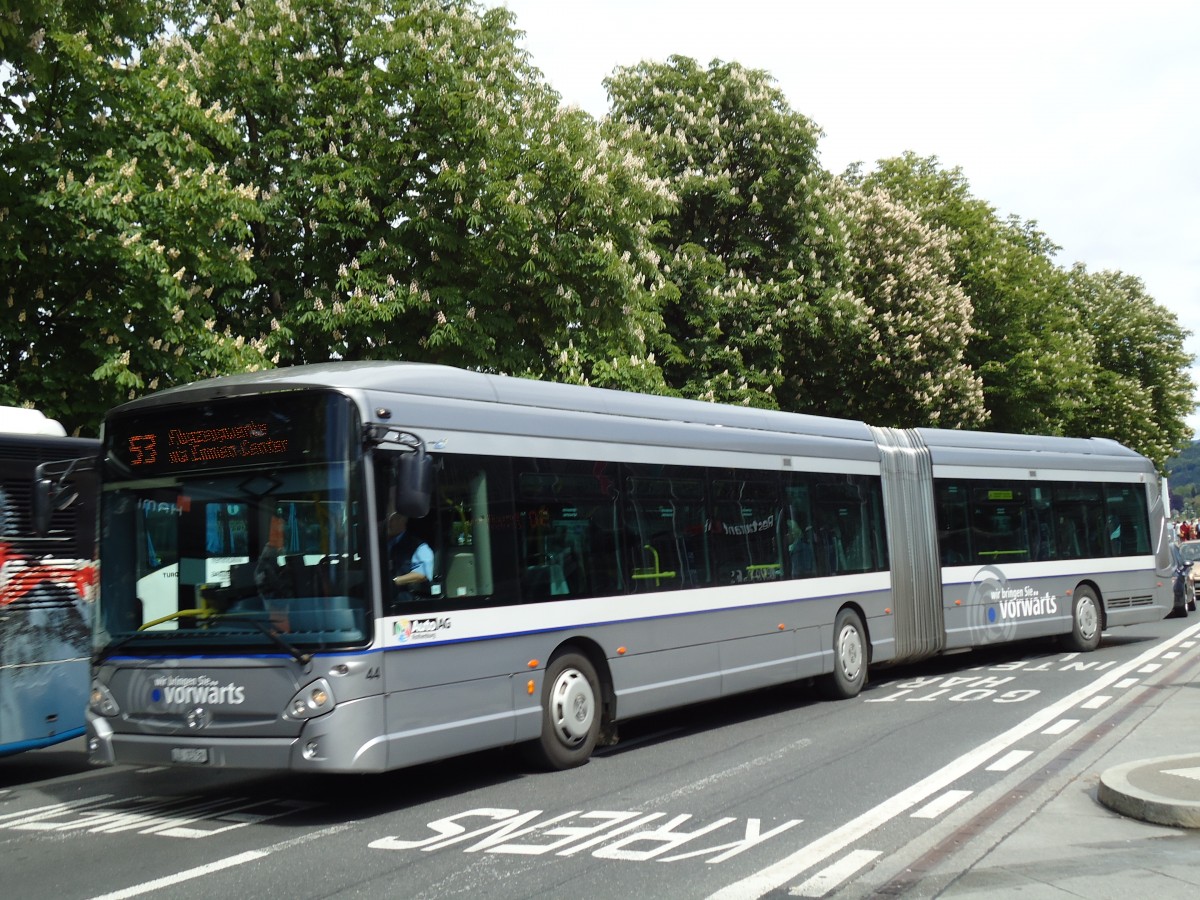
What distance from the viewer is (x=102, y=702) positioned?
9266 mm

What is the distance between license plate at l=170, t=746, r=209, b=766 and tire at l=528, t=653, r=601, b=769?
8.32 feet

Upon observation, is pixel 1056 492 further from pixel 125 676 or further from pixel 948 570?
pixel 125 676

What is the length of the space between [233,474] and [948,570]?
35.5ft

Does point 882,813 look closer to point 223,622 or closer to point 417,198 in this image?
point 223,622

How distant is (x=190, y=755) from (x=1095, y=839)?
18.0ft

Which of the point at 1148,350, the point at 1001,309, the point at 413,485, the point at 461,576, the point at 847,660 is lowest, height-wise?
the point at 847,660

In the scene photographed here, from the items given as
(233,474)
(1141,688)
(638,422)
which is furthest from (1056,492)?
(233,474)

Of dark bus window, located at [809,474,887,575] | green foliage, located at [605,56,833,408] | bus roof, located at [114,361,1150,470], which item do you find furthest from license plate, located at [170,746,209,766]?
green foliage, located at [605,56,833,408]

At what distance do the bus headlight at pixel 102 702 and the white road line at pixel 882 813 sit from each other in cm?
477

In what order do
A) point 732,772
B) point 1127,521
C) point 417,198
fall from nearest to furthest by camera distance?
point 732,772 < point 417,198 < point 1127,521

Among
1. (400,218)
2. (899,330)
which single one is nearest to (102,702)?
(400,218)

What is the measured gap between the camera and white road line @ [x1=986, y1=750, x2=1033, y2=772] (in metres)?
9.72

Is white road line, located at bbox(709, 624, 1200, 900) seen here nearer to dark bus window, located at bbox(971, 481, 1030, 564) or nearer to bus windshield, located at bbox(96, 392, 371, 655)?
bus windshield, located at bbox(96, 392, 371, 655)

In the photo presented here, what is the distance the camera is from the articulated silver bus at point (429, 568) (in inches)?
337
